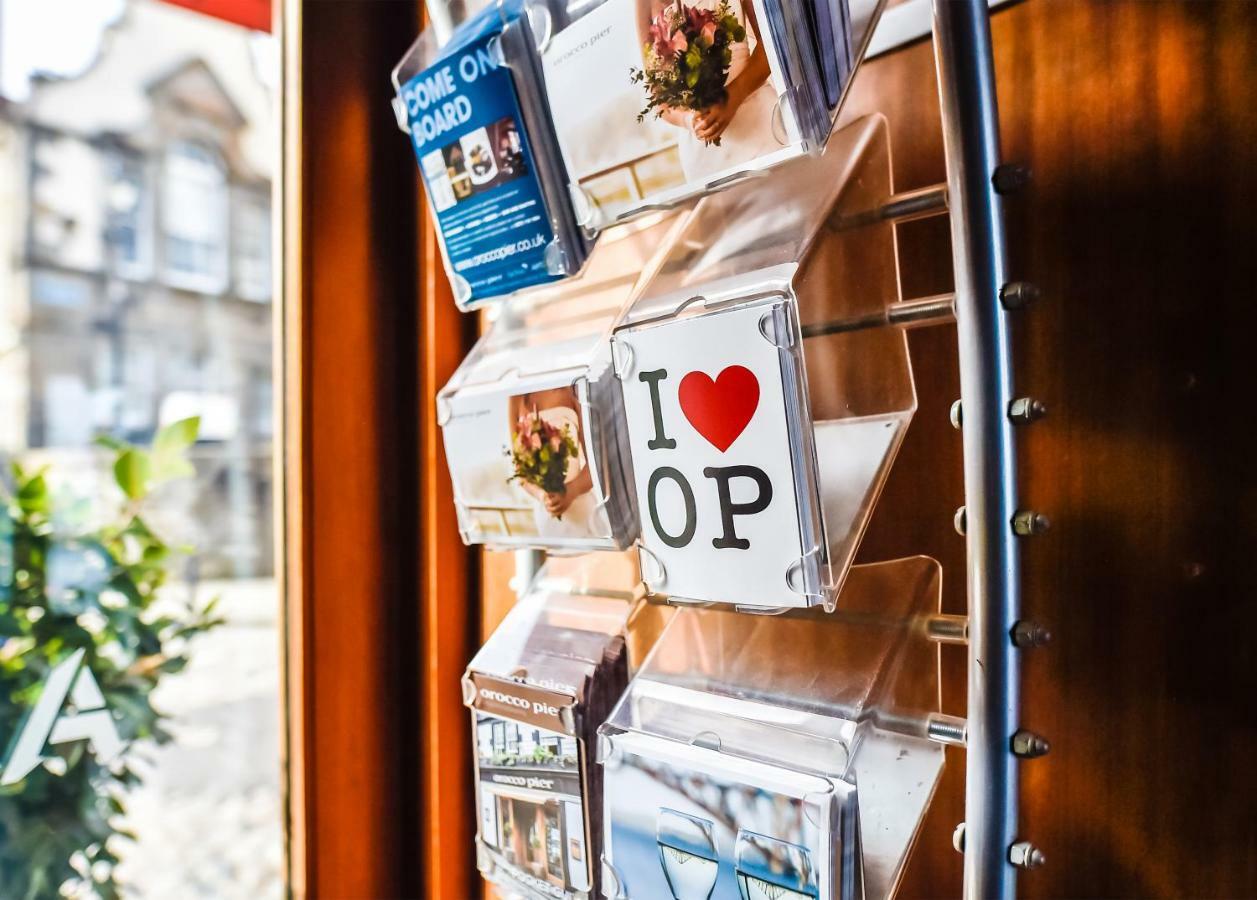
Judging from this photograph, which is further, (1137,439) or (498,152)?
(498,152)

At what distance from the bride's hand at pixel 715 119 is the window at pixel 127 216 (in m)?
1.17

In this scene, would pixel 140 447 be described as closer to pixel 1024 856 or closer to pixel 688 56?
pixel 688 56

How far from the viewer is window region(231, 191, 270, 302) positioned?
1582 mm

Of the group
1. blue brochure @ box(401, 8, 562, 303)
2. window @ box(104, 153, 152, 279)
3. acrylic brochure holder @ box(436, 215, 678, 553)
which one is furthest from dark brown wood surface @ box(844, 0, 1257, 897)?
window @ box(104, 153, 152, 279)

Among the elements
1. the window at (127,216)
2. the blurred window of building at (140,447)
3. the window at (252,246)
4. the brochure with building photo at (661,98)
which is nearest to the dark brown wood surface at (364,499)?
the blurred window of building at (140,447)

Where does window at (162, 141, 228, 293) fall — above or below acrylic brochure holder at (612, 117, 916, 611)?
above

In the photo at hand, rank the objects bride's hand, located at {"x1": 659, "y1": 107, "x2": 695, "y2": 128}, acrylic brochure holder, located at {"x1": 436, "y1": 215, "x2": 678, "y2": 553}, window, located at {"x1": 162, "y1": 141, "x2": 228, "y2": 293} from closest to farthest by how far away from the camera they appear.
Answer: bride's hand, located at {"x1": 659, "y1": 107, "x2": 695, "y2": 128} → acrylic brochure holder, located at {"x1": 436, "y1": 215, "x2": 678, "y2": 553} → window, located at {"x1": 162, "y1": 141, "x2": 228, "y2": 293}

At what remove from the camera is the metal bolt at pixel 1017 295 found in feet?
2.22

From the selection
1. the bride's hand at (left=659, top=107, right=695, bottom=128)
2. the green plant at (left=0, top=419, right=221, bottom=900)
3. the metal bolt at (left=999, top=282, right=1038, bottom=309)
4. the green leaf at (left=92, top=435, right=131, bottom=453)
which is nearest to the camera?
the metal bolt at (left=999, top=282, right=1038, bottom=309)

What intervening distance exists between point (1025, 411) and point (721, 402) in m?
0.24

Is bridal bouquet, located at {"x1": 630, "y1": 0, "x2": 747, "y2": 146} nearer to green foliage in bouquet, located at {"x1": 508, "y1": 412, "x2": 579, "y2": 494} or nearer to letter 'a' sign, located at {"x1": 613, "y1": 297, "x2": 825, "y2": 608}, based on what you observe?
letter 'a' sign, located at {"x1": 613, "y1": 297, "x2": 825, "y2": 608}

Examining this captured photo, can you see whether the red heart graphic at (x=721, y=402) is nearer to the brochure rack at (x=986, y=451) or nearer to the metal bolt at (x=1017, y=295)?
the brochure rack at (x=986, y=451)

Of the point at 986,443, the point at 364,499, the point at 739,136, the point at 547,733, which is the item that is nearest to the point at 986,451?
the point at 986,443

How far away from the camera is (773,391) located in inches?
28.4
